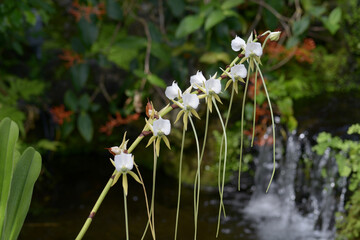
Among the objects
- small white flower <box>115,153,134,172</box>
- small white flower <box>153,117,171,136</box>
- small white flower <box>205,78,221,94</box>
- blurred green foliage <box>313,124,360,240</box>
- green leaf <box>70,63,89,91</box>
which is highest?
green leaf <box>70,63,89,91</box>

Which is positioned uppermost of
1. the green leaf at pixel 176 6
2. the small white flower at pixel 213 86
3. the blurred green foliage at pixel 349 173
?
the green leaf at pixel 176 6

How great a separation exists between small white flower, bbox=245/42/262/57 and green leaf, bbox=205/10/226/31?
6.36 ft

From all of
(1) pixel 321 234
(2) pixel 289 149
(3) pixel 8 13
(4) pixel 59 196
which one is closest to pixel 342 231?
(1) pixel 321 234

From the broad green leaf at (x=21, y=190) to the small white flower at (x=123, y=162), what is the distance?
31cm

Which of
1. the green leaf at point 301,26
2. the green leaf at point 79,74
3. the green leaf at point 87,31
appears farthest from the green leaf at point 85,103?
the green leaf at point 301,26

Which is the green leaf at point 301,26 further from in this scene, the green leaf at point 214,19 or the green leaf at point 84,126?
the green leaf at point 84,126

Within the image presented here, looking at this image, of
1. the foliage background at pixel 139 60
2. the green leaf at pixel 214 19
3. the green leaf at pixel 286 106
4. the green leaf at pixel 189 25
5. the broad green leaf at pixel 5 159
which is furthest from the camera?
the green leaf at pixel 286 106

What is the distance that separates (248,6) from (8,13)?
2.09 meters

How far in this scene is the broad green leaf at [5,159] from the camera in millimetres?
1077

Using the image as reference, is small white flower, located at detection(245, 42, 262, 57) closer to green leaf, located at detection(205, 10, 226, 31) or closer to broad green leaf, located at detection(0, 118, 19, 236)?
broad green leaf, located at detection(0, 118, 19, 236)

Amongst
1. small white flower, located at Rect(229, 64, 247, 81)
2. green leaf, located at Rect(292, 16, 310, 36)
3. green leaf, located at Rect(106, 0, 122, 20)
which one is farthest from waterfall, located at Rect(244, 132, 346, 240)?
small white flower, located at Rect(229, 64, 247, 81)

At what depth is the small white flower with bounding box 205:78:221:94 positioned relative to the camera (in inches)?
35.6

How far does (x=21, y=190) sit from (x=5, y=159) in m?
0.09

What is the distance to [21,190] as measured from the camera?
113cm
